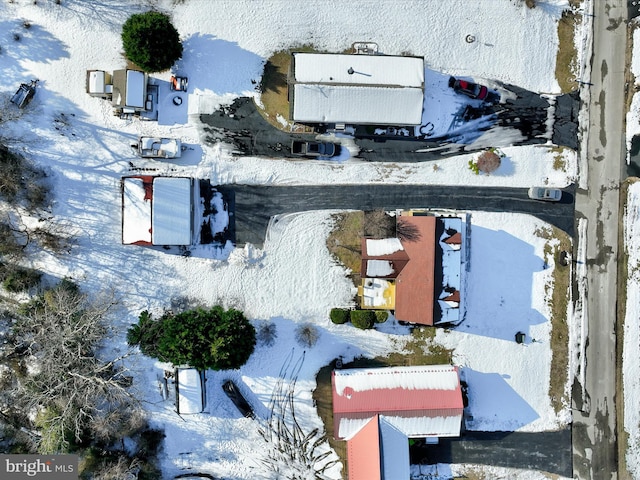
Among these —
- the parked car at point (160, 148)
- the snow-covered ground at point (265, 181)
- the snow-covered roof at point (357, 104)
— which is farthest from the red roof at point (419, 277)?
the parked car at point (160, 148)

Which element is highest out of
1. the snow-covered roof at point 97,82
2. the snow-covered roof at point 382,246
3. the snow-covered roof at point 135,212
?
the snow-covered roof at point 97,82

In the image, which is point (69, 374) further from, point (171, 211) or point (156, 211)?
point (171, 211)

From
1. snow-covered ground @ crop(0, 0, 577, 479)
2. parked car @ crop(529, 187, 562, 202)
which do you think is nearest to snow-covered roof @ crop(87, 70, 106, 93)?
snow-covered ground @ crop(0, 0, 577, 479)

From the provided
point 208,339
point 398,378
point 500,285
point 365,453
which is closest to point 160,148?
point 208,339

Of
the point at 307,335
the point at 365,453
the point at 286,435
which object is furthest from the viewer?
the point at 286,435

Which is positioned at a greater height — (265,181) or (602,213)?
(265,181)

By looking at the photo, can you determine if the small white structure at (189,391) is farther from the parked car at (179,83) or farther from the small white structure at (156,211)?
the parked car at (179,83)

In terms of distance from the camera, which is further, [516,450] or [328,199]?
[516,450]
